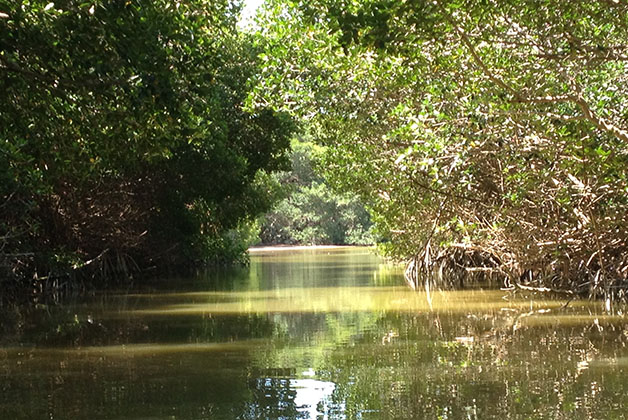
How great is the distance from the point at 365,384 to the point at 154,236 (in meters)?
17.0

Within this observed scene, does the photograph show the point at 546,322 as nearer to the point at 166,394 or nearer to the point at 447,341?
the point at 447,341

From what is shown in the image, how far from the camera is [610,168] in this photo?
995 cm

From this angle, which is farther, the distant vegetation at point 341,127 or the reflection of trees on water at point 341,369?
the distant vegetation at point 341,127

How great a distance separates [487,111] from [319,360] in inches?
152

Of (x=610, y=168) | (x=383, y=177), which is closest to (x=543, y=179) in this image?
(x=610, y=168)

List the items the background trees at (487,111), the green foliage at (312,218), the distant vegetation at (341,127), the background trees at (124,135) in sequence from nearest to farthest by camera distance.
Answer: the background trees at (124,135) → the distant vegetation at (341,127) → the background trees at (487,111) → the green foliage at (312,218)

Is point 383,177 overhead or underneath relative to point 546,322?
overhead

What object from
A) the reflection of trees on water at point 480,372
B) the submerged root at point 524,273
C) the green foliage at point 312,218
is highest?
the green foliage at point 312,218

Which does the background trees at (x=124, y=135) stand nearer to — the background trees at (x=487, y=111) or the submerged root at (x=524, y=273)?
the background trees at (x=487, y=111)

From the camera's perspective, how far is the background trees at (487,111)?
825 centimetres

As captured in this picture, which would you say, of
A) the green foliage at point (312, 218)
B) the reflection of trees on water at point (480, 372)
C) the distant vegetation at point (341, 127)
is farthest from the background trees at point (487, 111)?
the green foliage at point (312, 218)

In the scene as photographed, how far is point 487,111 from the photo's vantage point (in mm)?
10453

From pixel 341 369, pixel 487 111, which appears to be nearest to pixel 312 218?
pixel 487 111

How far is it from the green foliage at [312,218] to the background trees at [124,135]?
77.3 ft
